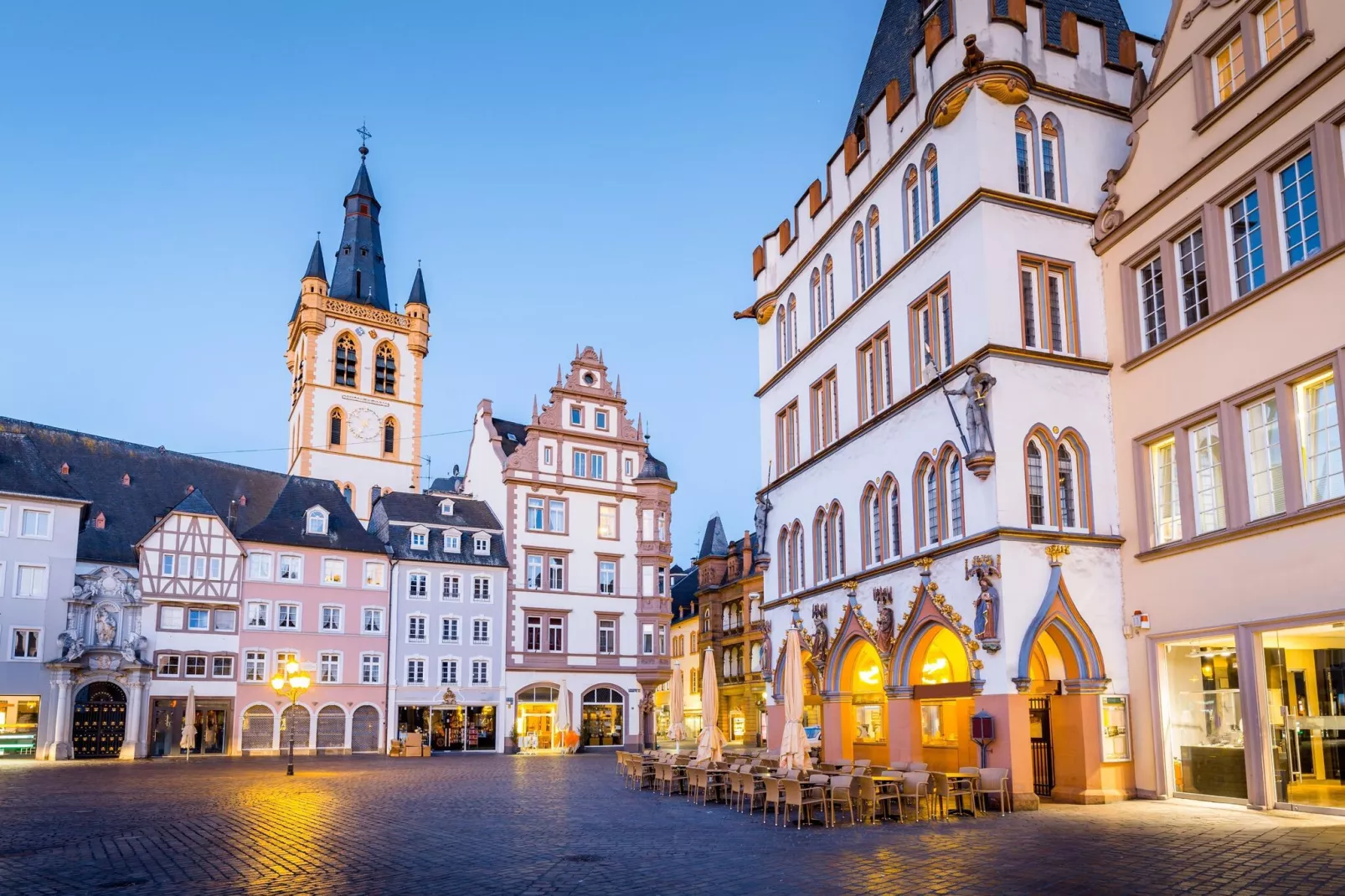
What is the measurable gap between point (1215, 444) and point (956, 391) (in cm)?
506

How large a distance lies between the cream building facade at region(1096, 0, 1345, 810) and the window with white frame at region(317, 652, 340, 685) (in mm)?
39738

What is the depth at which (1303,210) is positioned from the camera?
61.1 ft

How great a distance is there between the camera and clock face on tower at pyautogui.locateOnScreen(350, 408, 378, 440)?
75.3 meters

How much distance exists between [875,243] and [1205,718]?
551 inches

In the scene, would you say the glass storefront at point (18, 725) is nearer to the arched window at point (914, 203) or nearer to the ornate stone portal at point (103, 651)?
the ornate stone portal at point (103, 651)

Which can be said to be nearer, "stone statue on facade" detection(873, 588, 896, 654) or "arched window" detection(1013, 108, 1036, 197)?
"arched window" detection(1013, 108, 1036, 197)

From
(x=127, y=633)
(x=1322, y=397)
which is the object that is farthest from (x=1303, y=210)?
→ (x=127, y=633)

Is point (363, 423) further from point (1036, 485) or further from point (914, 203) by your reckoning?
point (1036, 485)

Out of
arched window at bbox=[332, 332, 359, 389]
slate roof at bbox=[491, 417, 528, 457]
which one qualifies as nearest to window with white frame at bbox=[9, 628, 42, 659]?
slate roof at bbox=[491, 417, 528, 457]

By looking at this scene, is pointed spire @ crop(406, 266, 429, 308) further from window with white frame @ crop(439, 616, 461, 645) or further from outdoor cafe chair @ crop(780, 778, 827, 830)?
outdoor cafe chair @ crop(780, 778, 827, 830)

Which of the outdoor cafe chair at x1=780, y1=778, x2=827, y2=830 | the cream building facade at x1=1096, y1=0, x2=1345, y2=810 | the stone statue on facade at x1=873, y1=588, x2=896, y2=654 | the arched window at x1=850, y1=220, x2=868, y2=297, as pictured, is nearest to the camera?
the cream building facade at x1=1096, y1=0, x2=1345, y2=810

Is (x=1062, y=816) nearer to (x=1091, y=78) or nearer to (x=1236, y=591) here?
(x=1236, y=591)

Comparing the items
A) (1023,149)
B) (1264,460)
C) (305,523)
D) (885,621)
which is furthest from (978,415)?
(305,523)

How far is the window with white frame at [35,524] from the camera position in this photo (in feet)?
152
